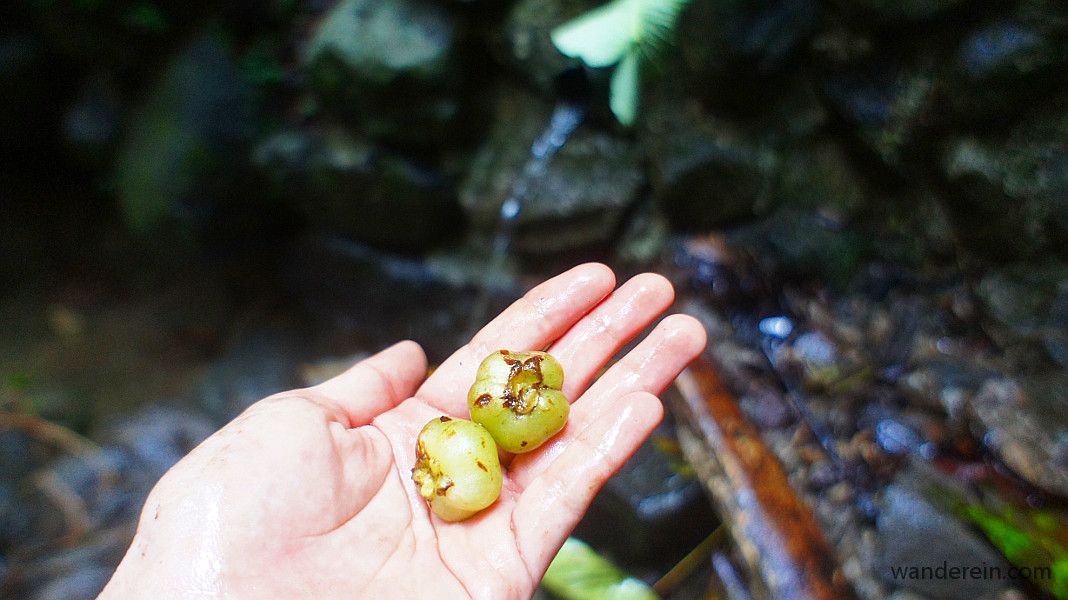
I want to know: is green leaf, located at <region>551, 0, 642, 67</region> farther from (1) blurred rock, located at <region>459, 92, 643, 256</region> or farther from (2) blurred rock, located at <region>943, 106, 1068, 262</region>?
(2) blurred rock, located at <region>943, 106, 1068, 262</region>

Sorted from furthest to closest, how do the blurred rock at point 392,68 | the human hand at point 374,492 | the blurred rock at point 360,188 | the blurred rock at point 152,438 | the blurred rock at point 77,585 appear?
the blurred rock at point 360,188 < the blurred rock at point 392,68 < the blurred rock at point 152,438 < the blurred rock at point 77,585 < the human hand at point 374,492

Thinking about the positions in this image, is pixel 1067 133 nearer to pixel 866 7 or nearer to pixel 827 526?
pixel 866 7

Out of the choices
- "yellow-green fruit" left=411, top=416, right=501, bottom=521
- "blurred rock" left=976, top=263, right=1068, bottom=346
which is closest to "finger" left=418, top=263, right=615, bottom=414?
"yellow-green fruit" left=411, top=416, right=501, bottom=521

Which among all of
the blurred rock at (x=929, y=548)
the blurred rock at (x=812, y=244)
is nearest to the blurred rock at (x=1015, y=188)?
the blurred rock at (x=812, y=244)

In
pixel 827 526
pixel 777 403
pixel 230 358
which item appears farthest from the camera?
pixel 230 358

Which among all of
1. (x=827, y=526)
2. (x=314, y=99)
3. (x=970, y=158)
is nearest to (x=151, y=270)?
(x=314, y=99)

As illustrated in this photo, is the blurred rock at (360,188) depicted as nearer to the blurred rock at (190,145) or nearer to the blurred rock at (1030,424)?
the blurred rock at (190,145)
